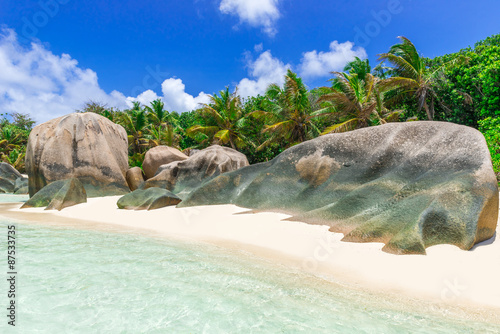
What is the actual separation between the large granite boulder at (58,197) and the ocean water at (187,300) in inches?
221

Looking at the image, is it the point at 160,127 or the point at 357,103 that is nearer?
the point at 357,103

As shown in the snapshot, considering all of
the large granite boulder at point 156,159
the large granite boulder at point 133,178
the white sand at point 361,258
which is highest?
the large granite boulder at point 156,159

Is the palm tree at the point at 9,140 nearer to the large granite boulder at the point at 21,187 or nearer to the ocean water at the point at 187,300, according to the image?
the large granite boulder at the point at 21,187

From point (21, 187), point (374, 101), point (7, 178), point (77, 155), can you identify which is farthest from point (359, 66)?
point (7, 178)

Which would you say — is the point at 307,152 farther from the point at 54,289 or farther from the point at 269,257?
the point at 54,289

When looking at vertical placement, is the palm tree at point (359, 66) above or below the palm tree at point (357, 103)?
above

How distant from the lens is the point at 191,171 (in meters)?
12.2

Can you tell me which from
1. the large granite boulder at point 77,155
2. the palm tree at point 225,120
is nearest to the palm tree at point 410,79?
the palm tree at point 225,120

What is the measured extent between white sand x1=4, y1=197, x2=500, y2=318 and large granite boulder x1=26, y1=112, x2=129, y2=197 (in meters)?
6.74

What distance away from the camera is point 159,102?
2930cm

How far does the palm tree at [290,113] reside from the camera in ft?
60.6

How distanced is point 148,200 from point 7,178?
19928 mm

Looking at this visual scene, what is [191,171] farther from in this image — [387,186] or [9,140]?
[9,140]

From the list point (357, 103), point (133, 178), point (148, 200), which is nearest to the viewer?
point (148, 200)
